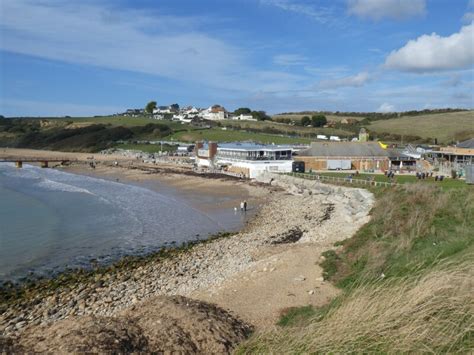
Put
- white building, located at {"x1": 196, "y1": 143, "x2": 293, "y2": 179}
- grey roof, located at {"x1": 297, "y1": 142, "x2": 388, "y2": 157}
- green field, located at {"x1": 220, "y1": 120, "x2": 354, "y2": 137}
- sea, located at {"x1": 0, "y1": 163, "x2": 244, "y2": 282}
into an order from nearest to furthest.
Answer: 1. sea, located at {"x1": 0, "y1": 163, "x2": 244, "y2": 282}
2. grey roof, located at {"x1": 297, "y1": 142, "x2": 388, "y2": 157}
3. white building, located at {"x1": 196, "y1": 143, "x2": 293, "y2": 179}
4. green field, located at {"x1": 220, "y1": 120, "x2": 354, "y2": 137}

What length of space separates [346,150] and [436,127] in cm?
5513

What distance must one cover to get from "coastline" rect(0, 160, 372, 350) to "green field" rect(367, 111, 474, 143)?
2828 inches

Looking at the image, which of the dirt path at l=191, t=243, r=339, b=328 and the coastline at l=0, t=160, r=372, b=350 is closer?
the dirt path at l=191, t=243, r=339, b=328

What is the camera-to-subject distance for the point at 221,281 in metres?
16.4

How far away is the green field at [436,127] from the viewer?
89.9m

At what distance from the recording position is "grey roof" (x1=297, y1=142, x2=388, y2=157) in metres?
54.2

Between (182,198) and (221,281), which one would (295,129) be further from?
(221,281)

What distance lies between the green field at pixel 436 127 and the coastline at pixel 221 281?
7183 cm

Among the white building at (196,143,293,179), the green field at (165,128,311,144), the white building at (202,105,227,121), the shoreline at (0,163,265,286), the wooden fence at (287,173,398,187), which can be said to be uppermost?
the white building at (202,105,227,121)

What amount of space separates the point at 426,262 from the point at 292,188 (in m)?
34.8

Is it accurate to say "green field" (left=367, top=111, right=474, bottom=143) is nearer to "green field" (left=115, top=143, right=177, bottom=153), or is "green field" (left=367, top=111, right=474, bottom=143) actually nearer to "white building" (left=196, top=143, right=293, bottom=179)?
"white building" (left=196, top=143, right=293, bottom=179)

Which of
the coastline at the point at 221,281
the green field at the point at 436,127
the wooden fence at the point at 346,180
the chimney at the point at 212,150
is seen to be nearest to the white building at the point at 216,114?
the green field at the point at 436,127

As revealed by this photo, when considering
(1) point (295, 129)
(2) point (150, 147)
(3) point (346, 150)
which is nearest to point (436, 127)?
(1) point (295, 129)

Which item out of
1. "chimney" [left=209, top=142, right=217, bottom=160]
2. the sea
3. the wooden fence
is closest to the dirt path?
the sea
